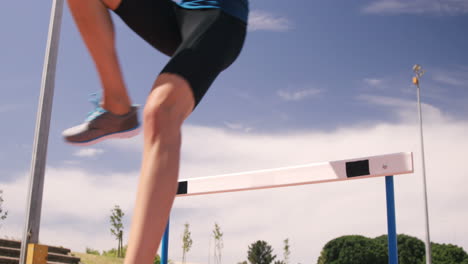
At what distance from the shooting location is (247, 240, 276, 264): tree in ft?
180

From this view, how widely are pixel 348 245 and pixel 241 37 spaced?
51.4m

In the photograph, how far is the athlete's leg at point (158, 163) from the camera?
965 millimetres

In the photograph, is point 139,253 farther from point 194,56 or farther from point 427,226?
point 427,226

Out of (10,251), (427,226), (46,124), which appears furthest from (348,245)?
(46,124)

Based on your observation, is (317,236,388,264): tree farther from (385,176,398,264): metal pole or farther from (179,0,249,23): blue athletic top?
(179,0,249,23): blue athletic top

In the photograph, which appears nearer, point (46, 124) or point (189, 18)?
point (189, 18)

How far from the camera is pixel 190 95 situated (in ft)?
3.66

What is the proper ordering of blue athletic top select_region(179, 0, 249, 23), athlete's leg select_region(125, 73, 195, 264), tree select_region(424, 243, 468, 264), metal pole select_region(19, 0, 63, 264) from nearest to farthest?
athlete's leg select_region(125, 73, 195, 264) → blue athletic top select_region(179, 0, 249, 23) → metal pole select_region(19, 0, 63, 264) → tree select_region(424, 243, 468, 264)

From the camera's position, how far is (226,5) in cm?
128

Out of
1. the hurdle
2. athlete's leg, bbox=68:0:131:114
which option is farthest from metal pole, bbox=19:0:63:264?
athlete's leg, bbox=68:0:131:114

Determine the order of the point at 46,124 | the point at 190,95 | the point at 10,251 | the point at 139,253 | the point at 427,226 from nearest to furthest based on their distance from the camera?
the point at 139,253 → the point at 190,95 → the point at 46,124 → the point at 10,251 → the point at 427,226

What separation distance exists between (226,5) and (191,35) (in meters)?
0.15

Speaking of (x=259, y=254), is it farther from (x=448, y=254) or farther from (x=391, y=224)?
(x=391, y=224)

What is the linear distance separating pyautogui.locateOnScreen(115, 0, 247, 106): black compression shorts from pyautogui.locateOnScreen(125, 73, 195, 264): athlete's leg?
53mm
